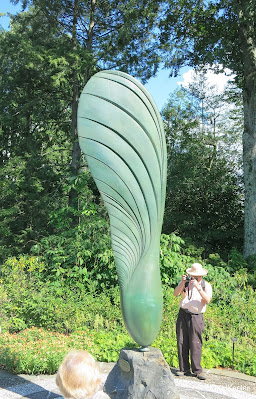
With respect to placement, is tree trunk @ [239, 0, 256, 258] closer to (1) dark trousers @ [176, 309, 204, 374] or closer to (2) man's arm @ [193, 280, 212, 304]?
(1) dark trousers @ [176, 309, 204, 374]

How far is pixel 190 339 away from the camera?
382 centimetres

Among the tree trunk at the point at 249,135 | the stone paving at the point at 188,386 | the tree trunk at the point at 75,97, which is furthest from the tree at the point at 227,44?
the stone paving at the point at 188,386

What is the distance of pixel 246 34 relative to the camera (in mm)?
9609

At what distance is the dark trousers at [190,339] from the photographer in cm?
381

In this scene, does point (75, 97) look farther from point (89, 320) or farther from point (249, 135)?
point (89, 320)

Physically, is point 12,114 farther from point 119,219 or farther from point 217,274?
point 119,219

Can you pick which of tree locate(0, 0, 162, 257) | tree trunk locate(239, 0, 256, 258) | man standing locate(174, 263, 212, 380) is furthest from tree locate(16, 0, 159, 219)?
man standing locate(174, 263, 212, 380)

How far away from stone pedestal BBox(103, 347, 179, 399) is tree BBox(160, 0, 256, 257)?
6965 mm

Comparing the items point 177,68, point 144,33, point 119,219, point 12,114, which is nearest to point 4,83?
point 12,114

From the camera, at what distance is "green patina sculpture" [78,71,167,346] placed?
9.95 feet

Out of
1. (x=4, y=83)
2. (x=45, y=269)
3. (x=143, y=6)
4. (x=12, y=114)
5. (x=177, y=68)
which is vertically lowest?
(x=45, y=269)

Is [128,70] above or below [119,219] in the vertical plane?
above

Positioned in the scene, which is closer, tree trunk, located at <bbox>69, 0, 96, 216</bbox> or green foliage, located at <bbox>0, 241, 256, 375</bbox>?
green foliage, located at <bbox>0, 241, 256, 375</bbox>

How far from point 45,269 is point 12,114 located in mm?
5695
